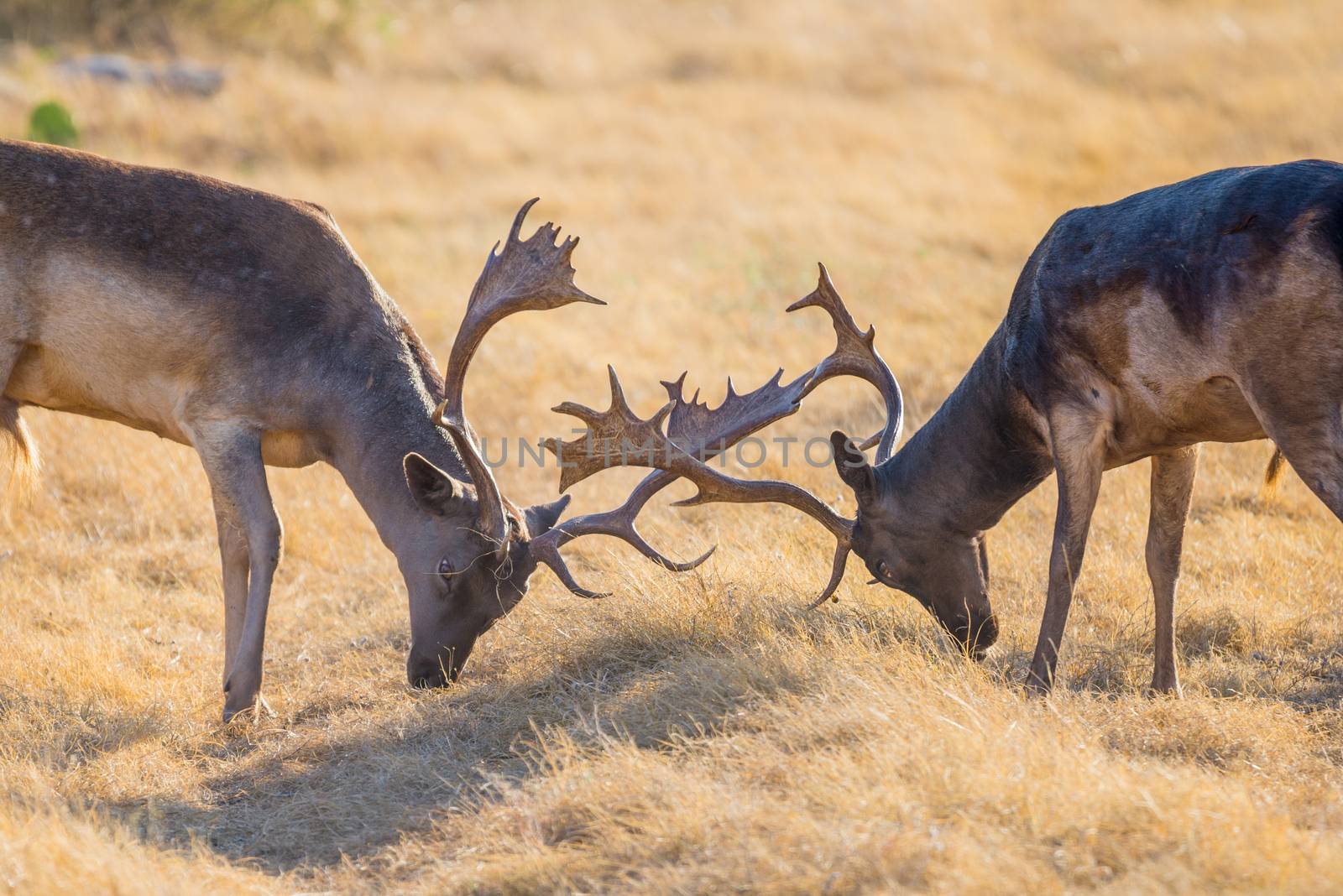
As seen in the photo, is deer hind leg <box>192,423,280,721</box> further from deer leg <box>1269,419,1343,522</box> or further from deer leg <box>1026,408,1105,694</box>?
deer leg <box>1269,419,1343,522</box>

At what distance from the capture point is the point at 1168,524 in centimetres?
681

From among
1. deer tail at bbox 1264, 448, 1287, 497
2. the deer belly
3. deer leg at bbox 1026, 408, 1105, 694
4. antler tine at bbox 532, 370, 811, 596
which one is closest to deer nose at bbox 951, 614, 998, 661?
deer leg at bbox 1026, 408, 1105, 694

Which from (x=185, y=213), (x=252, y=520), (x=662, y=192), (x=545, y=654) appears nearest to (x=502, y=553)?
(x=545, y=654)

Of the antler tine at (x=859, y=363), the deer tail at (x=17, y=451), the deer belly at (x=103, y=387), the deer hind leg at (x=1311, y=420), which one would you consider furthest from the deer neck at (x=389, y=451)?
the deer hind leg at (x=1311, y=420)

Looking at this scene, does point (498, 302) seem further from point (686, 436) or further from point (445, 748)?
point (445, 748)

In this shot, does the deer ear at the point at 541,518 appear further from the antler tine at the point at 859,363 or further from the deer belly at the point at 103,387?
the deer belly at the point at 103,387

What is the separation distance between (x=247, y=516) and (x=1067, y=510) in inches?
153

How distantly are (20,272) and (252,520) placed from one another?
1.63m

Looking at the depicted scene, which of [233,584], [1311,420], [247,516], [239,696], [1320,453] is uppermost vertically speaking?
[1311,420]

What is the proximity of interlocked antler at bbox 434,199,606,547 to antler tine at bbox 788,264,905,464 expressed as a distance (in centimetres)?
136

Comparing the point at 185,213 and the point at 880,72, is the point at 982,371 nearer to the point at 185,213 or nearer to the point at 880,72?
the point at 185,213

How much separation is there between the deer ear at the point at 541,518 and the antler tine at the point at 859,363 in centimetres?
149

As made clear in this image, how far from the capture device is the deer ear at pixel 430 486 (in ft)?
20.7

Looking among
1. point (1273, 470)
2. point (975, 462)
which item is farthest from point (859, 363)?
point (1273, 470)
